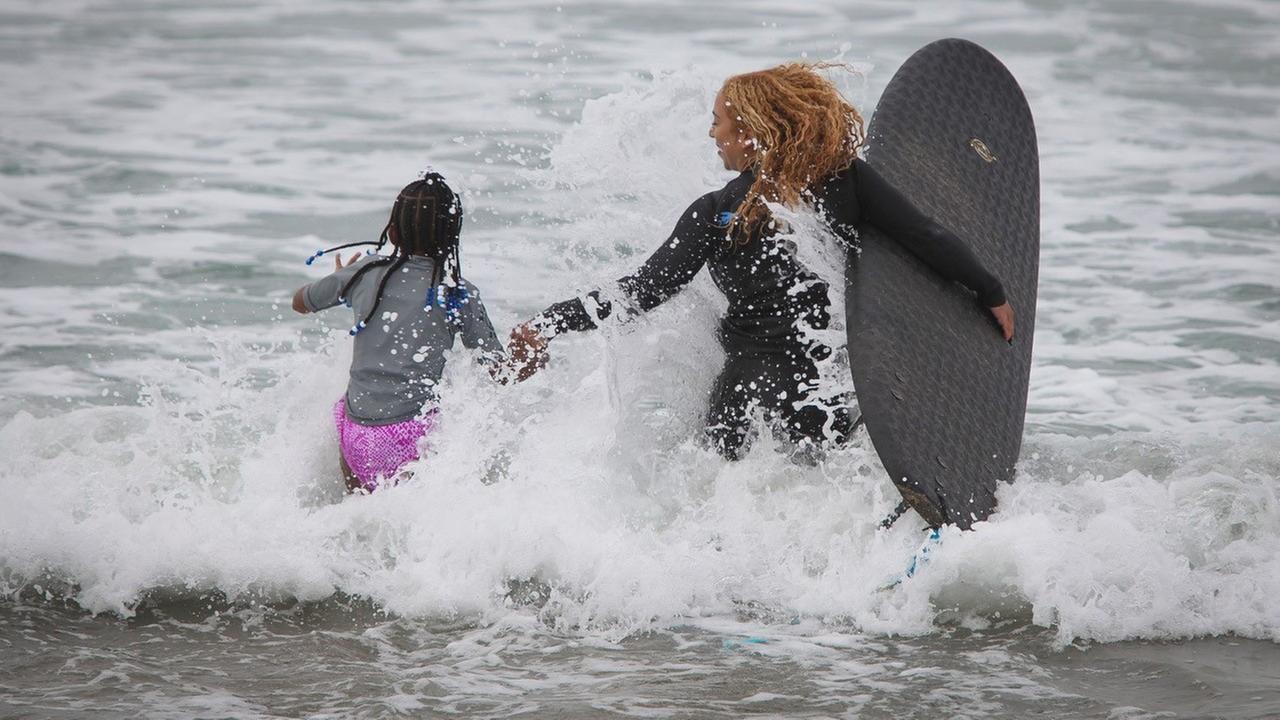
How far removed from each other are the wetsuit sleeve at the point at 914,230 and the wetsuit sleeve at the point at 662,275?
1.60 ft

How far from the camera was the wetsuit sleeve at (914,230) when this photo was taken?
4.53 m

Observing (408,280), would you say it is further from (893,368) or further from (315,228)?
(315,228)

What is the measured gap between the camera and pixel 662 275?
4.52 m

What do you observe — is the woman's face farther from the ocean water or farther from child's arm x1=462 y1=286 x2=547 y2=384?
child's arm x1=462 y1=286 x2=547 y2=384

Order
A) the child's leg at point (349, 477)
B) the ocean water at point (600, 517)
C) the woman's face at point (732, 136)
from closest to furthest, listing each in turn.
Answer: the ocean water at point (600, 517) < the woman's face at point (732, 136) < the child's leg at point (349, 477)

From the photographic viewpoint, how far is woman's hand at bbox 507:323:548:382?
4527mm

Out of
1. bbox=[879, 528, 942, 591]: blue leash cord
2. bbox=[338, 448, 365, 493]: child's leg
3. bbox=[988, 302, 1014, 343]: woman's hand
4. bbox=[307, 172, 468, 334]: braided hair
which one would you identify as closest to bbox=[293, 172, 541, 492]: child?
bbox=[307, 172, 468, 334]: braided hair

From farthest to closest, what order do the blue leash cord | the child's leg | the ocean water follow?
the child's leg
the blue leash cord
the ocean water

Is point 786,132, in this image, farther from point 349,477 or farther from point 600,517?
point 349,477

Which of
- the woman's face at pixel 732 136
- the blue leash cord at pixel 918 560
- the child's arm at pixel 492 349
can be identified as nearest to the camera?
the blue leash cord at pixel 918 560

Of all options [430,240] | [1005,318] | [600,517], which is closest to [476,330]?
[430,240]

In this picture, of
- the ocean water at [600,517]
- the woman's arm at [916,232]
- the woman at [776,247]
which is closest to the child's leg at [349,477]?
the ocean water at [600,517]

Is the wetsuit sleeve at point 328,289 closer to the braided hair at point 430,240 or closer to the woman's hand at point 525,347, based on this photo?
the braided hair at point 430,240

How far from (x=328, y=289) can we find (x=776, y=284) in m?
1.43
